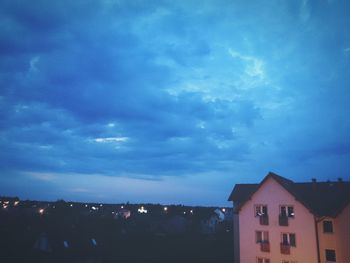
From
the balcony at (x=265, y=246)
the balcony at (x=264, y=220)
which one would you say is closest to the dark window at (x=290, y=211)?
the balcony at (x=264, y=220)

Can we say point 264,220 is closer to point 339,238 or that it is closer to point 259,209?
point 259,209

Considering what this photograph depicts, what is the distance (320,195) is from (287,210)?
579cm

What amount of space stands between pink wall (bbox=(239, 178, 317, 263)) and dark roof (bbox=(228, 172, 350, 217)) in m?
0.60

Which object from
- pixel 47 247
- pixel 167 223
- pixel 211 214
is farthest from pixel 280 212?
pixel 211 214

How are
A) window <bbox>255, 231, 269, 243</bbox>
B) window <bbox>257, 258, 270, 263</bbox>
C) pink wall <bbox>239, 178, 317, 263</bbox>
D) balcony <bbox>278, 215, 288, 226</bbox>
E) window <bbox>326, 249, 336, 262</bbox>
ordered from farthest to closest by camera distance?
window <bbox>255, 231, 269, 243</bbox>, window <bbox>257, 258, 270, 263</bbox>, balcony <bbox>278, 215, 288, 226</bbox>, pink wall <bbox>239, 178, 317, 263</bbox>, window <bbox>326, 249, 336, 262</bbox>

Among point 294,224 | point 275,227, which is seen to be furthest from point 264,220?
point 294,224

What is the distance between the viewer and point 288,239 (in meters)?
32.5

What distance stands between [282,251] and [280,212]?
4.09m

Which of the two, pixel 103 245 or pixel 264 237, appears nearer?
pixel 264 237

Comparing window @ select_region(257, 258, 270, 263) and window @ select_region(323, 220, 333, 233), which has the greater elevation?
window @ select_region(323, 220, 333, 233)

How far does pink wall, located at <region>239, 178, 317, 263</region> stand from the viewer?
103 ft

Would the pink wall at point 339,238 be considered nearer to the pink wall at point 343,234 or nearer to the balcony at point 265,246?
the pink wall at point 343,234

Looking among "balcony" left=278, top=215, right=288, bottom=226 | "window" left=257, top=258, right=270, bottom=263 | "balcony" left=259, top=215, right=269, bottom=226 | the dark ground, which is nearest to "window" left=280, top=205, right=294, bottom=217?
"balcony" left=278, top=215, right=288, bottom=226

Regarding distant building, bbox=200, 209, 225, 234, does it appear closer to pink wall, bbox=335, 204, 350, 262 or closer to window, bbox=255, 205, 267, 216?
window, bbox=255, 205, 267, 216
